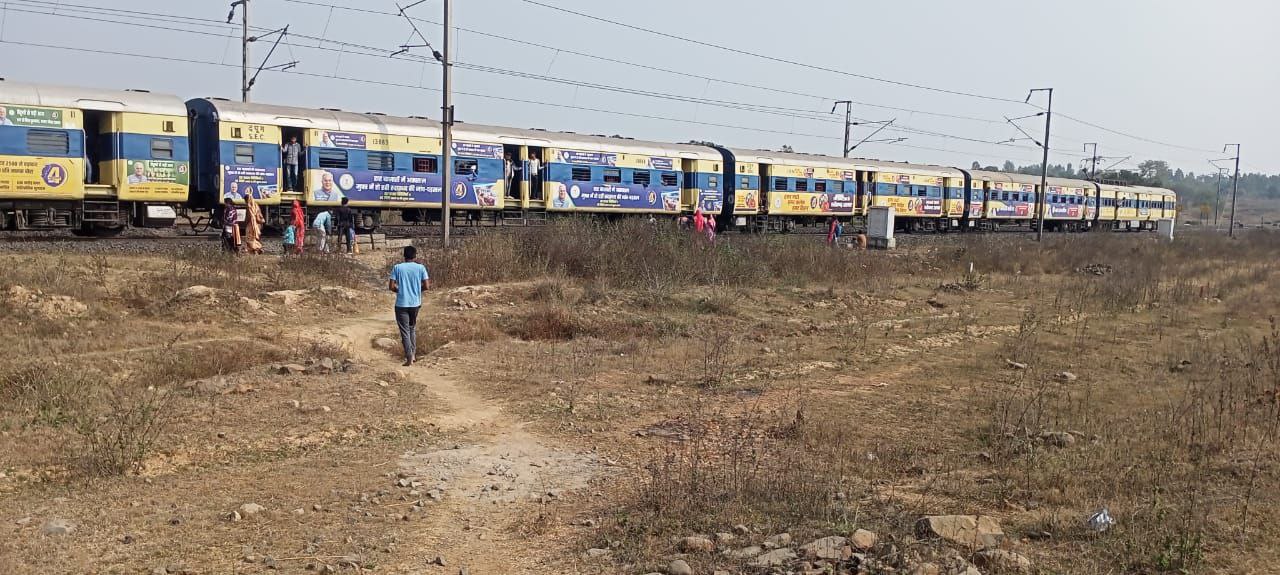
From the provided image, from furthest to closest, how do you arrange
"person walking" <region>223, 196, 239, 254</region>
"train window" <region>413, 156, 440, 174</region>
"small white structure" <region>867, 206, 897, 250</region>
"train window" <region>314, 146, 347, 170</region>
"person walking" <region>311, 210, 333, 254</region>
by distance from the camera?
"small white structure" <region>867, 206, 897, 250</region> < "train window" <region>413, 156, 440, 174</region> < "train window" <region>314, 146, 347, 170</region> < "person walking" <region>311, 210, 333, 254</region> < "person walking" <region>223, 196, 239, 254</region>

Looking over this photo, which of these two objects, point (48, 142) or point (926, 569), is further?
point (48, 142)

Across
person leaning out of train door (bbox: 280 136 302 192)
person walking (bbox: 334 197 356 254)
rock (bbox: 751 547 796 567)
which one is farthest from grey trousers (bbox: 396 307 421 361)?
person leaning out of train door (bbox: 280 136 302 192)

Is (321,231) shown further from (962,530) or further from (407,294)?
(962,530)

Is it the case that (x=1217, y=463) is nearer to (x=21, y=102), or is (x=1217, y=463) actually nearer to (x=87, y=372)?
(x=87, y=372)

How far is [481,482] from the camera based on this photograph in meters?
6.56

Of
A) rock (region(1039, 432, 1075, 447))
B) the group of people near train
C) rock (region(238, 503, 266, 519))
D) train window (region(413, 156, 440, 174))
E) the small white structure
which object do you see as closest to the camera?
rock (region(238, 503, 266, 519))

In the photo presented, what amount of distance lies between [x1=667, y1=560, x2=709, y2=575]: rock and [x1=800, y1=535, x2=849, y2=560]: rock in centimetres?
64

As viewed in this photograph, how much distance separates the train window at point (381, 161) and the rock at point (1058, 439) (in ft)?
56.5

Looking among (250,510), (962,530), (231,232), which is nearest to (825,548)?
(962,530)

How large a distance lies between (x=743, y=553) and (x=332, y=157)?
17973 millimetres

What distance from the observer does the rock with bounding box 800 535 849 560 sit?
475 centimetres

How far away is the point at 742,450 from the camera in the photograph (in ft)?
24.0

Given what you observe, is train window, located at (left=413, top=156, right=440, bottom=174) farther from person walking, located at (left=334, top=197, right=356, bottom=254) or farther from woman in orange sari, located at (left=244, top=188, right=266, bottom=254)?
woman in orange sari, located at (left=244, top=188, right=266, bottom=254)

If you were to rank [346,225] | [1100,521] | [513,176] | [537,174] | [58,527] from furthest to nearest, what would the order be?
[537,174]
[513,176]
[346,225]
[1100,521]
[58,527]
